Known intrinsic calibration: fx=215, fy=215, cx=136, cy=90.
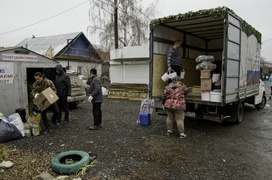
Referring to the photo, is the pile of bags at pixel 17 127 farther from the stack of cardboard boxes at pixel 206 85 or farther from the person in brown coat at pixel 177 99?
the stack of cardboard boxes at pixel 206 85

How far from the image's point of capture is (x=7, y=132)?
513 cm

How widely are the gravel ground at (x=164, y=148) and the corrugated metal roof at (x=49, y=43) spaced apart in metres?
18.0

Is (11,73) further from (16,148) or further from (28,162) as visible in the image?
(28,162)

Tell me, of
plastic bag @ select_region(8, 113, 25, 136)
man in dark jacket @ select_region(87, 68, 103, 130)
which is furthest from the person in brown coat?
plastic bag @ select_region(8, 113, 25, 136)

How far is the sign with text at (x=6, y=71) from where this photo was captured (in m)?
5.88

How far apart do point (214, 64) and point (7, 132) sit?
5747 millimetres

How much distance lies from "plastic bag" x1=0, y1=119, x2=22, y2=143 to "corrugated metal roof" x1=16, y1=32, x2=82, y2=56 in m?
18.2

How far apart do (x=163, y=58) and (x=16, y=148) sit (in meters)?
4.83

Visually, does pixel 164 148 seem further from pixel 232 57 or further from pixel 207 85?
pixel 232 57

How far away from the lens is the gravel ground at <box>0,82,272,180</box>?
3727mm

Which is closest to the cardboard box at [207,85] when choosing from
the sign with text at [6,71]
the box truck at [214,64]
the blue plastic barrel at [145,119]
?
the box truck at [214,64]

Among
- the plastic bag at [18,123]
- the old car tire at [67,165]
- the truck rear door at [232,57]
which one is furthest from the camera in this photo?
the plastic bag at [18,123]

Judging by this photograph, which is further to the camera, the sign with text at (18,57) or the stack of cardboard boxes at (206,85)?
the sign with text at (18,57)

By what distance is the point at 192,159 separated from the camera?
14.0 feet
